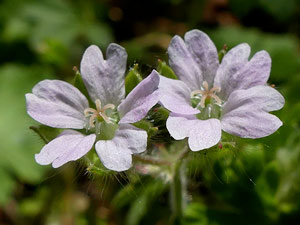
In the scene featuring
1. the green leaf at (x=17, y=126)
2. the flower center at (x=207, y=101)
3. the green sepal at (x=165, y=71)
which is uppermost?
the green sepal at (x=165, y=71)

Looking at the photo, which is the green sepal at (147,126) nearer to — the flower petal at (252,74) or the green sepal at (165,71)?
the green sepal at (165,71)

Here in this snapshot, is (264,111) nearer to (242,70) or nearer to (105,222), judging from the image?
(242,70)

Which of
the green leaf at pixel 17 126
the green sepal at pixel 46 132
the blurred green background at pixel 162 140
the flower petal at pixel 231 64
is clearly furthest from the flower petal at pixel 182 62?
the green leaf at pixel 17 126

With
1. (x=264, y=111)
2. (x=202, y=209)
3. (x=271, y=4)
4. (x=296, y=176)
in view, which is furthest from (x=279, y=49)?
(x=264, y=111)

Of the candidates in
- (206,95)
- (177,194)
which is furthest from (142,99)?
(177,194)

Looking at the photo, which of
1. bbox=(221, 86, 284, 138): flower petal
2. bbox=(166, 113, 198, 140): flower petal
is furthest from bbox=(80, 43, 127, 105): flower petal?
bbox=(221, 86, 284, 138): flower petal

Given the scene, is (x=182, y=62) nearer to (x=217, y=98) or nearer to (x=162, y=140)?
(x=217, y=98)

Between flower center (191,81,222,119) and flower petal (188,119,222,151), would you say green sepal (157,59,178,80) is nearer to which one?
flower center (191,81,222,119)
